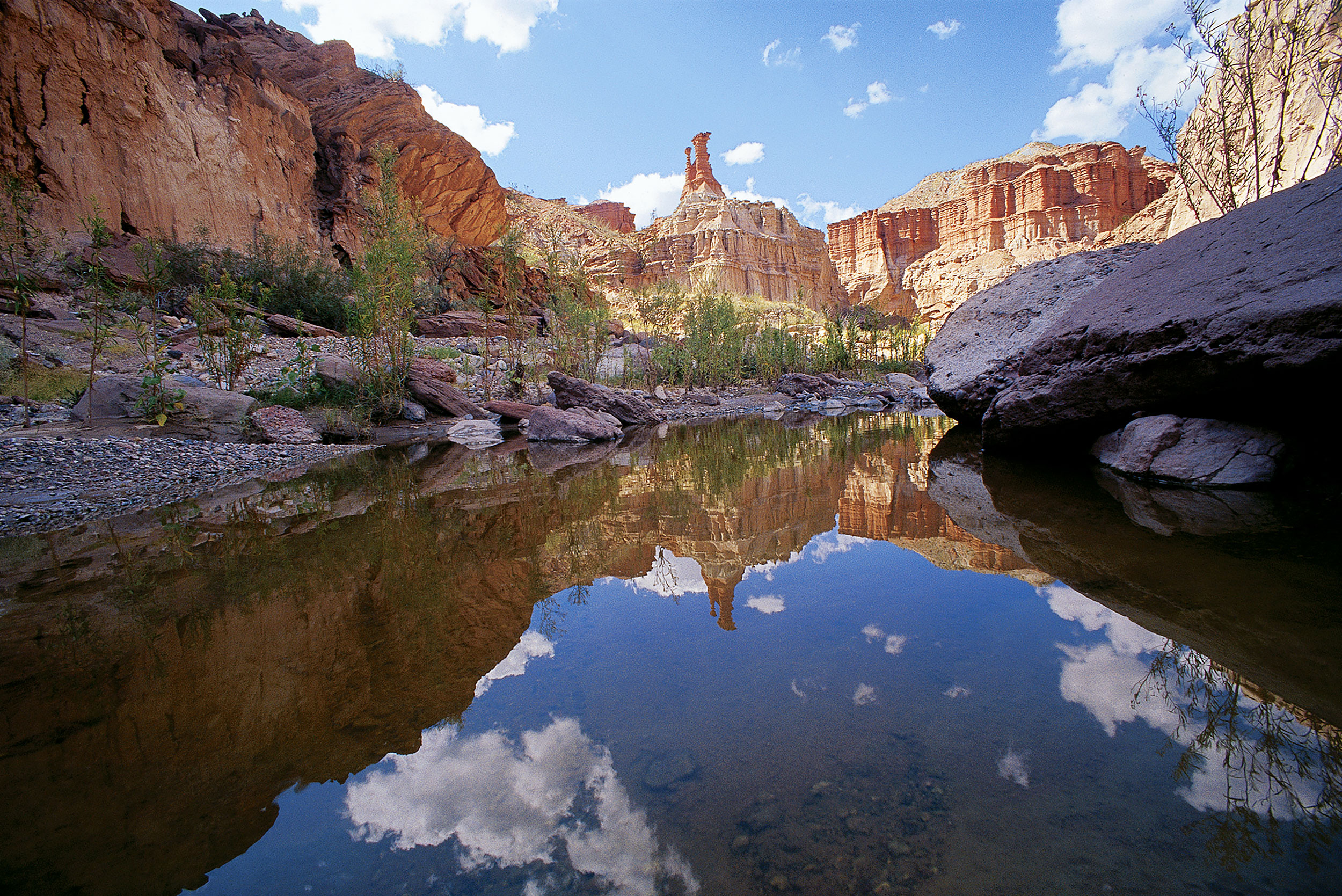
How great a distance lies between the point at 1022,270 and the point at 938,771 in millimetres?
8280

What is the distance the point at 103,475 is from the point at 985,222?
2853 inches

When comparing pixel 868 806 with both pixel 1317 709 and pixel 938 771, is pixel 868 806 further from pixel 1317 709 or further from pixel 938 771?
pixel 1317 709

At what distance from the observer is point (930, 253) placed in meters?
64.9

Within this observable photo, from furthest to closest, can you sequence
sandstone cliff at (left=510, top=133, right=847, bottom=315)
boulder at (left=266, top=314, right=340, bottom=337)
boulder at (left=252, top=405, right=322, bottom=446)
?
1. sandstone cliff at (left=510, top=133, right=847, bottom=315)
2. boulder at (left=266, top=314, right=340, bottom=337)
3. boulder at (left=252, top=405, right=322, bottom=446)

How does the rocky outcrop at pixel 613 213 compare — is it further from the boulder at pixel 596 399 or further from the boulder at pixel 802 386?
the boulder at pixel 596 399

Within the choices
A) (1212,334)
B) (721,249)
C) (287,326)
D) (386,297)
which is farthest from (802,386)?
(721,249)

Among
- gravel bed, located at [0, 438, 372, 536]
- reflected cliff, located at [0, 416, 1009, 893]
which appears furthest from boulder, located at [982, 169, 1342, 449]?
gravel bed, located at [0, 438, 372, 536]

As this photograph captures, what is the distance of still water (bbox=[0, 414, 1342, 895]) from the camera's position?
1.02 m

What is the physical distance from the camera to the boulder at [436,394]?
32.7ft

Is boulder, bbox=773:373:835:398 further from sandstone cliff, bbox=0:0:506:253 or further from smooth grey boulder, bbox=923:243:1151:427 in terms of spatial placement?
sandstone cliff, bbox=0:0:506:253

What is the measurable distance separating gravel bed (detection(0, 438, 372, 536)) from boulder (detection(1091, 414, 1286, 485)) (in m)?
7.57

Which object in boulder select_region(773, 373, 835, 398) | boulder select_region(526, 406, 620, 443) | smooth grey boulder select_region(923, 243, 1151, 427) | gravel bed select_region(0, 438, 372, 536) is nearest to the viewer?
gravel bed select_region(0, 438, 372, 536)

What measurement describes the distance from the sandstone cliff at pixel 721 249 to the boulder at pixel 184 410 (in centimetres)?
4251

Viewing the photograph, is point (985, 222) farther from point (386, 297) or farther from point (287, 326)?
point (386, 297)
